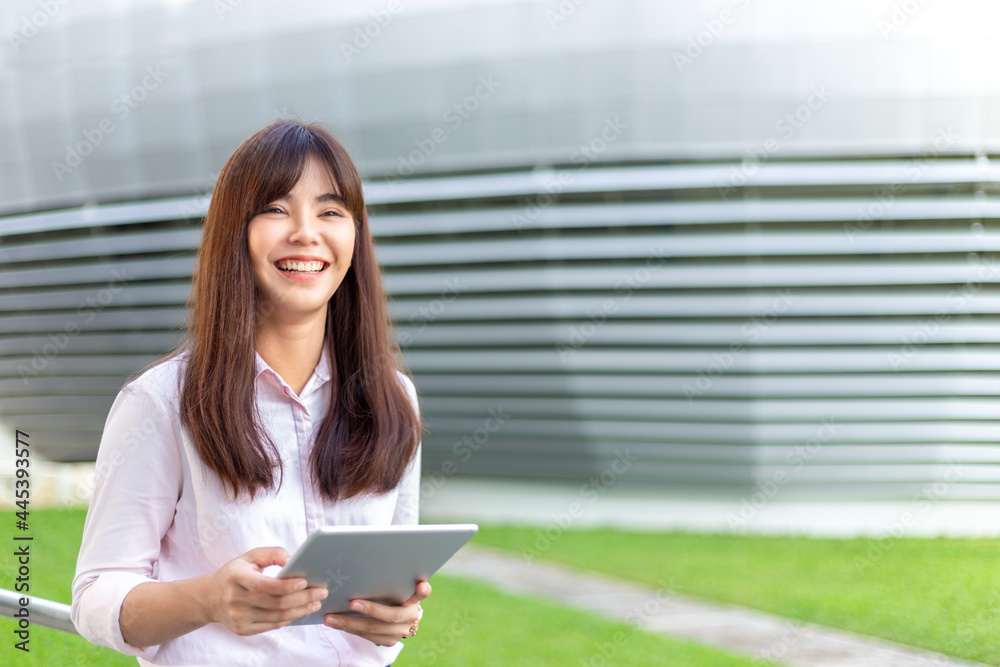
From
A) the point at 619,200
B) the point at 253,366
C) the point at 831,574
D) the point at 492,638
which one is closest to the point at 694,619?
the point at 492,638

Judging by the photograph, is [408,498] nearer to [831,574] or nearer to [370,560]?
[370,560]

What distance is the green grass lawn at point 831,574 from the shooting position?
6.07 m

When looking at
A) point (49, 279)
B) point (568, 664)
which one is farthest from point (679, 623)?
point (49, 279)

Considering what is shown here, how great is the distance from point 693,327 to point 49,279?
7.41 m

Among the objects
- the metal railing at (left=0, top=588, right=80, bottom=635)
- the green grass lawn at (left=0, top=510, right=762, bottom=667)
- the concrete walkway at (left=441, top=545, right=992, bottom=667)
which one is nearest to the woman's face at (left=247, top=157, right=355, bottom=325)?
the metal railing at (left=0, top=588, right=80, bottom=635)

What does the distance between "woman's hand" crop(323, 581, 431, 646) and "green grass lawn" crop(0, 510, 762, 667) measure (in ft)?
10.0

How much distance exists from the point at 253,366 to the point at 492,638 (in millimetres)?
4788

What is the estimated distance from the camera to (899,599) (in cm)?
667

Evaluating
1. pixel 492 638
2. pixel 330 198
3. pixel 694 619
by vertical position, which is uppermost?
pixel 330 198

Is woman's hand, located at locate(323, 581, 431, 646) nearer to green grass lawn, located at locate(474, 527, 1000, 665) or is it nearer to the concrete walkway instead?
the concrete walkway

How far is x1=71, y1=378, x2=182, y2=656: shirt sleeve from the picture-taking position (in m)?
1.53

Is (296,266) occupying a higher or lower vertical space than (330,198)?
lower

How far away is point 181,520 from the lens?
1.63 m

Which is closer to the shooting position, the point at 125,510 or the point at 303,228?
the point at 125,510
